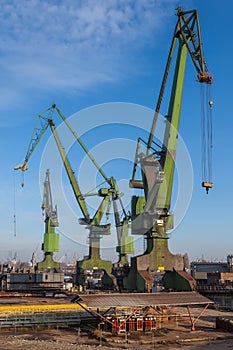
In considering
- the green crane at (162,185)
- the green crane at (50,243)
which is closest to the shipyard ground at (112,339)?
the green crane at (162,185)

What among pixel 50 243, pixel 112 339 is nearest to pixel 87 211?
pixel 50 243

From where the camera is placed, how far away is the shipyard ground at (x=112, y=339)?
25.4 metres

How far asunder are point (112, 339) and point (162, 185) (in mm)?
21849

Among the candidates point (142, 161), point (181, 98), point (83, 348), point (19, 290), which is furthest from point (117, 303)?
point (19, 290)

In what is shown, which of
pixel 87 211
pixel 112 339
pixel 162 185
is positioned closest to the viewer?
pixel 112 339

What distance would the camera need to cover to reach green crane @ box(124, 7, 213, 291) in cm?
4578

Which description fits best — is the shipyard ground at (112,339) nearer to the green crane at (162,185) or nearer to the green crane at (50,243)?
the green crane at (162,185)

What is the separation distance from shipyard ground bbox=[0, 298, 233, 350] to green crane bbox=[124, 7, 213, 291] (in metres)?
12.4

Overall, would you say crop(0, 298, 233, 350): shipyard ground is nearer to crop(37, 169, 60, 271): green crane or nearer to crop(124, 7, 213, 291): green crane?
crop(124, 7, 213, 291): green crane

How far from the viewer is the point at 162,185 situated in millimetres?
46219

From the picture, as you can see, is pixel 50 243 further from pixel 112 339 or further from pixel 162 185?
pixel 112 339

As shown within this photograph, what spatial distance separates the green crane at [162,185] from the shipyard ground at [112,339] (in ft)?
40.6

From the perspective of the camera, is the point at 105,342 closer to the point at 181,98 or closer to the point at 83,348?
the point at 83,348

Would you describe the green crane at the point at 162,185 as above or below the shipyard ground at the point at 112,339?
above
